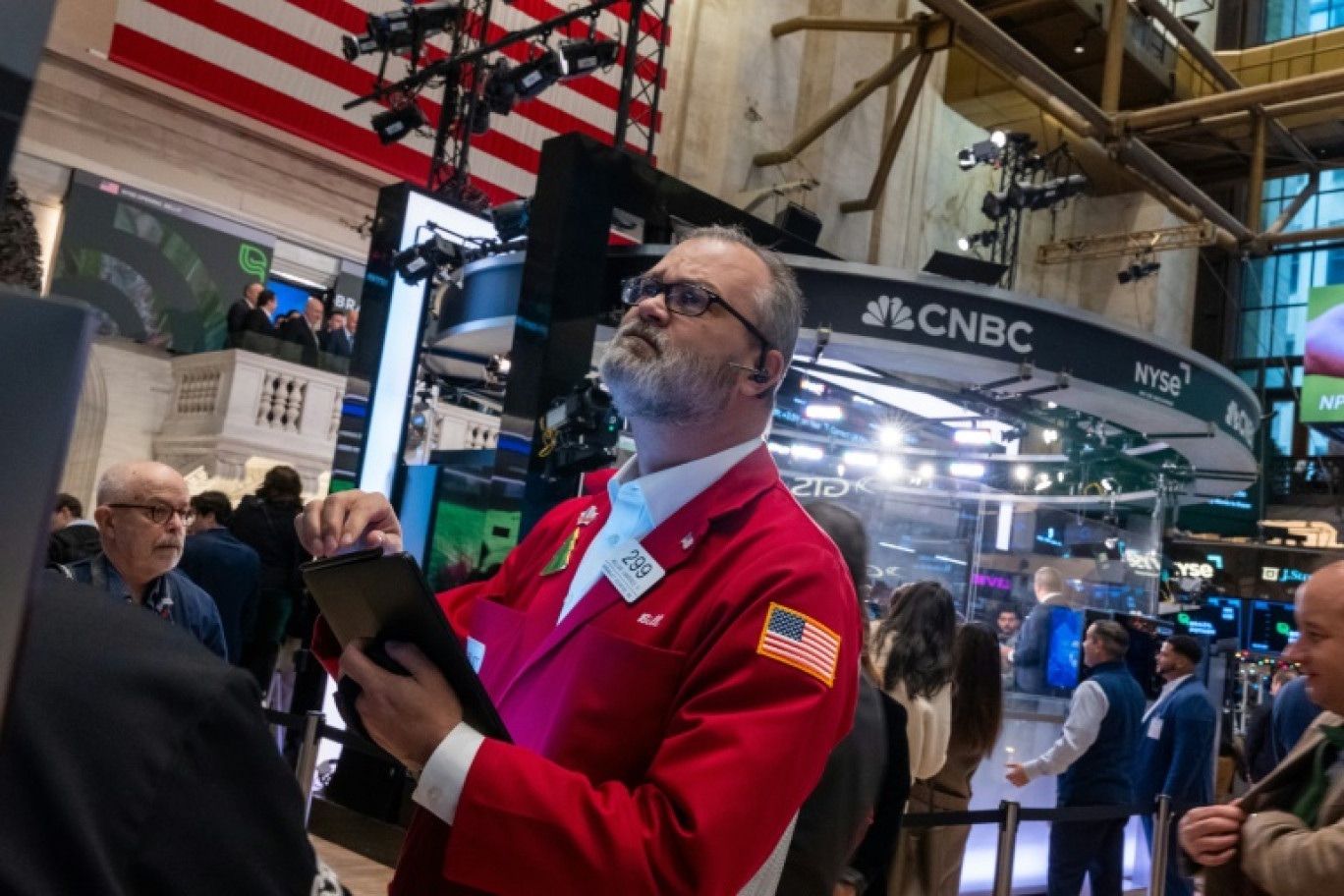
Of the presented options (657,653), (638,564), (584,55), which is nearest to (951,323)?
(584,55)

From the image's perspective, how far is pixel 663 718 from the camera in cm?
150

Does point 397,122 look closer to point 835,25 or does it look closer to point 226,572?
point 835,25

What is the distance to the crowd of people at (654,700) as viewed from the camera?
65 centimetres

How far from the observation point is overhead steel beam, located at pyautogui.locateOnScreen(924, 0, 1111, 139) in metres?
10.4

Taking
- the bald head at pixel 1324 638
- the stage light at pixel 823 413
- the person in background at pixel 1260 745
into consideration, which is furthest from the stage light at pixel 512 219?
the bald head at pixel 1324 638

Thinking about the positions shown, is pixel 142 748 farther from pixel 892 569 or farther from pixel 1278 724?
pixel 892 569

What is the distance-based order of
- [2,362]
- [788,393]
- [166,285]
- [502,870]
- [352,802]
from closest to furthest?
[2,362] → [502,870] → [352,802] → [788,393] → [166,285]

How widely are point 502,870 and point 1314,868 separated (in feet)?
5.82

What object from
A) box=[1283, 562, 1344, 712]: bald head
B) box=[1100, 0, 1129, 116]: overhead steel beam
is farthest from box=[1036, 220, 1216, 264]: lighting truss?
box=[1283, 562, 1344, 712]: bald head

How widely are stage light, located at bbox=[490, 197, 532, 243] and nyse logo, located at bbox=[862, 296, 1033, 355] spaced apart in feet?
8.72

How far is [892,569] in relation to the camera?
1141 cm

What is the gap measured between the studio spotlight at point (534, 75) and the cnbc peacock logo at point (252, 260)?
5.85 m

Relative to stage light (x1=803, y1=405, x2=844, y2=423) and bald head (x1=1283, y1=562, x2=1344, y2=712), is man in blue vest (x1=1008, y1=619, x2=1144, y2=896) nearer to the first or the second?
bald head (x1=1283, y1=562, x2=1344, y2=712)

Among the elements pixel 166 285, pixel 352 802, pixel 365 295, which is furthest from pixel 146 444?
pixel 352 802
